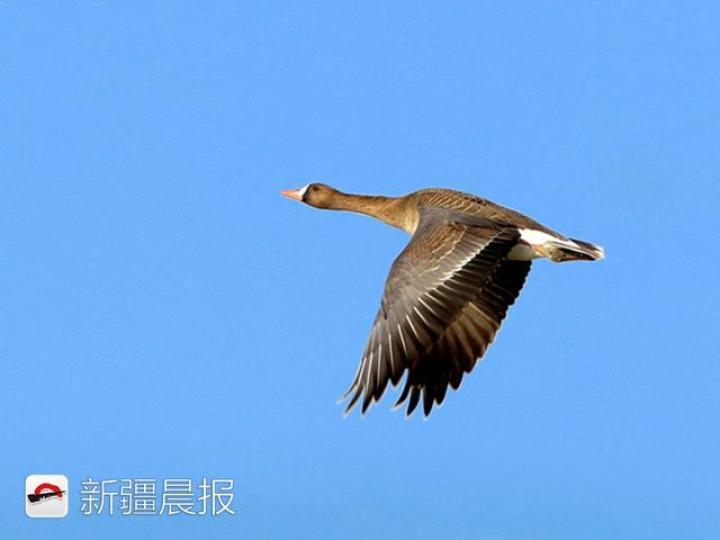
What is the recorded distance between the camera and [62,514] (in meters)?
18.3

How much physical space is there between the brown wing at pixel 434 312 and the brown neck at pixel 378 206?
5.76 feet

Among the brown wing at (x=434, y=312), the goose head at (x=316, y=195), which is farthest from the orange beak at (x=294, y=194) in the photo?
the brown wing at (x=434, y=312)

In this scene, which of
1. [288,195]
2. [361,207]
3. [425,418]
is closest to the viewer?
[425,418]

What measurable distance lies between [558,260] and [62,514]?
23.8 feet

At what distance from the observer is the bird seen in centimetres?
1314

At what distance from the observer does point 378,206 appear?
17594mm

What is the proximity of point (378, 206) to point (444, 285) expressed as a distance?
14.5 ft

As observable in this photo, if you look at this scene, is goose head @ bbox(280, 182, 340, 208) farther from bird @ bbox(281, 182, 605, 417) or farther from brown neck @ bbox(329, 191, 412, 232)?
bird @ bbox(281, 182, 605, 417)

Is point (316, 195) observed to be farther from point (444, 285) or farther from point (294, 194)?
point (444, 285)

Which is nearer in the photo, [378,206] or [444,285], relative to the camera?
[444,285]

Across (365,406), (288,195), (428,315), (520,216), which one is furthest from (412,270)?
(288,195)

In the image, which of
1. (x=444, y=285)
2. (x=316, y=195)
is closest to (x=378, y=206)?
(x=316, y=195)

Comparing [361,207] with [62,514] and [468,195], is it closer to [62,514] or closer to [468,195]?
[468,195]

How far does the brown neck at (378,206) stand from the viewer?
16984mm
